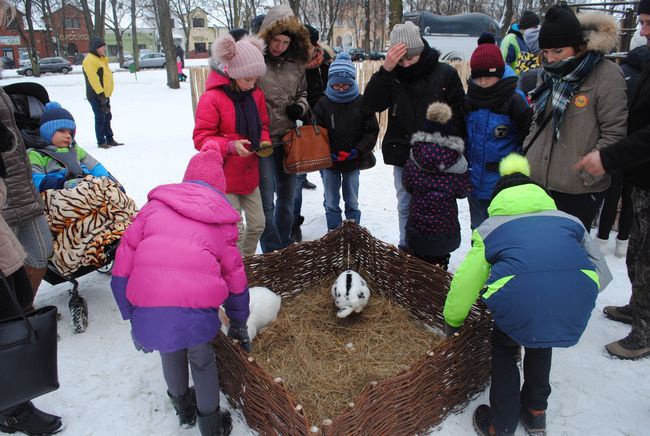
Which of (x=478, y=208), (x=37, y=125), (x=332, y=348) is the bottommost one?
(x=332, y=348)

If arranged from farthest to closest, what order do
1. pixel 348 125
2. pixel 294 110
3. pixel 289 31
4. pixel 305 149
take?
pixel 348 125 → pixel 294 110 → pixel 305 149 → pixel 289 31

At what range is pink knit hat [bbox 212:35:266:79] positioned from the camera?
290 centimetres

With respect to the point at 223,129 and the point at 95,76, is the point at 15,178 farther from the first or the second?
the point at 95,76

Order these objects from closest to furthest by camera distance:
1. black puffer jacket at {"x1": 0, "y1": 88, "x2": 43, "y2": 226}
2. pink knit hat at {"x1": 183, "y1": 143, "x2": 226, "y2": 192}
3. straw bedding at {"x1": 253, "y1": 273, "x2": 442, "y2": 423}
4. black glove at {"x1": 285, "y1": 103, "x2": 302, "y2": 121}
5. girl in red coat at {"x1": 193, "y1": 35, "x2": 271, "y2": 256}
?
pink knit hat at {"x1": 183, "y1": 143, "x2": 226, "y2": 192} → black puffer jacket at {"x1": 0, "y1": 88, "x2": 43, "y2": 226} → straw bedding at {"x1": 253, "y1": 273, "x2": 442, "y2": 423} → girl in red coat at {"x1": 193, "y1": 35, "x2": 271, "y2": 256} → black glove at {"x1": 285, "y1": 103, "x2": 302, "y2": 121}

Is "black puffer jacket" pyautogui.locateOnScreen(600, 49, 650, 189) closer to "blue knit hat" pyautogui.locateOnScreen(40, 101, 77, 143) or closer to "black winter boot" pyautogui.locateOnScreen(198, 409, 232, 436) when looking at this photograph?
"black winter boot" pyautogui.locateOnScreen(198, 409, 232, 436)

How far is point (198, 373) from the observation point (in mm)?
2080

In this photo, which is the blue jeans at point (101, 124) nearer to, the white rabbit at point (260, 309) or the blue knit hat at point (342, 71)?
the blue knit hat at point (342, 71)

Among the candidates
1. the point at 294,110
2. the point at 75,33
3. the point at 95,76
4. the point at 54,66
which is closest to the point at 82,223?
the point at 294,110

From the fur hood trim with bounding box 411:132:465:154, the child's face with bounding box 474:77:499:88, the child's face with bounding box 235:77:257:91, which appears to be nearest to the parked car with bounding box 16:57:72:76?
the child's face with bounding box 235:77:257:91

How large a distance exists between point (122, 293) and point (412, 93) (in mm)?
2404

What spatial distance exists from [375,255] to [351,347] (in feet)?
2.60

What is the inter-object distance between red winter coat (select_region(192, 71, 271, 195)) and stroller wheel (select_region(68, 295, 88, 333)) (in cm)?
129

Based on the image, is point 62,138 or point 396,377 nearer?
point 396,377

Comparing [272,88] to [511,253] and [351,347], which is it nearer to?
[351,347]
